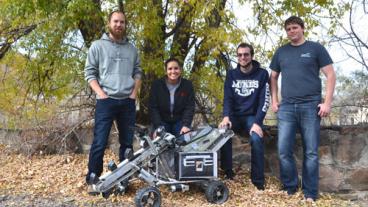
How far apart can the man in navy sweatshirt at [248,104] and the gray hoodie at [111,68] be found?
122 centimetres

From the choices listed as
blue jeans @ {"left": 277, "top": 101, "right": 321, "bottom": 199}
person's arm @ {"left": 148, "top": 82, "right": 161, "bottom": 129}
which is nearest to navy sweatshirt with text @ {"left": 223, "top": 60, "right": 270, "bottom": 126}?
blue jeans @ {"left": 277, "top": 101, "right": 321, "bottom": 199}

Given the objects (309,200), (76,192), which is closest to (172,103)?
(76,192)

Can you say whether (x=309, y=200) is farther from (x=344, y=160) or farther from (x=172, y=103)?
(x=172, y=103)

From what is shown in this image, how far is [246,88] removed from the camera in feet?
18.8

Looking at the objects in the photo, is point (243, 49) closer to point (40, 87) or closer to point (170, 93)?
point (170, 93)

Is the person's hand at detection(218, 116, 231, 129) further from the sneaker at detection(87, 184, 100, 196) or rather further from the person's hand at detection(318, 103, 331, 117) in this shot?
the sneaker at detection(87, 184, 100, 196)

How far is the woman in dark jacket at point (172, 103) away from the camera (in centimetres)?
569

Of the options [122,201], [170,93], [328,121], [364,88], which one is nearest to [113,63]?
[170,93]

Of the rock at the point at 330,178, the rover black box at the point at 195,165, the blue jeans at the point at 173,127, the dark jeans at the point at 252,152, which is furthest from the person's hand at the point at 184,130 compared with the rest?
the rock at the point at 330,178

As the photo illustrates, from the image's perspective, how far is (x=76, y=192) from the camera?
5387 millimetres

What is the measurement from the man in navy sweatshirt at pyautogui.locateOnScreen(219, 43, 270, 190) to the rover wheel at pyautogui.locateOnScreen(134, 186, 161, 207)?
4.32ft

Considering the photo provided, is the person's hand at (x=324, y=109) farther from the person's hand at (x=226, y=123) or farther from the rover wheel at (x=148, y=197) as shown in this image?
the rover wheel at (x=148, y=197)

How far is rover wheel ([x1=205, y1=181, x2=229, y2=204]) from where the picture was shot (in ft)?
16.4

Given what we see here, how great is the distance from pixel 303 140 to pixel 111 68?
2.22 meters
